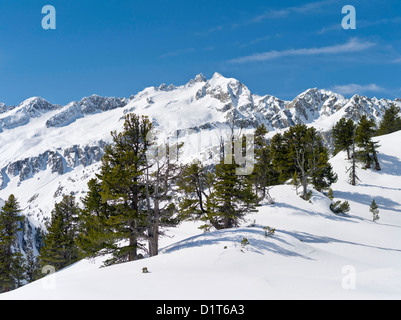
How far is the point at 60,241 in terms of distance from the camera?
1363 inches

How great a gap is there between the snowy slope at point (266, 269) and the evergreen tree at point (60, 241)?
20.9 m

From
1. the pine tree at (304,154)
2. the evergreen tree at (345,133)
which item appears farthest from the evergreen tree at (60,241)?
the evergreen tree at (345,133)

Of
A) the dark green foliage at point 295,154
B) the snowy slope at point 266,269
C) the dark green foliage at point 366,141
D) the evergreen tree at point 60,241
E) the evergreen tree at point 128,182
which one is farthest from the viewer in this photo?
the dark green foliage at point 366,141

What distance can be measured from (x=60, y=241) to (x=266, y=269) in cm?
3265

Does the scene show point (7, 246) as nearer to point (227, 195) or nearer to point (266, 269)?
point (227, 195)

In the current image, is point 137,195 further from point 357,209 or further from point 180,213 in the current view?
point 357,209

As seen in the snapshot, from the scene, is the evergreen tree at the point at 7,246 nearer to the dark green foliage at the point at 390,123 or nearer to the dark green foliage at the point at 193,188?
the dark green foliage at the point at 193,188

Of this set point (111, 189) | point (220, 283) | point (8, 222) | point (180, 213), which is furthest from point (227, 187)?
point (8, 222)

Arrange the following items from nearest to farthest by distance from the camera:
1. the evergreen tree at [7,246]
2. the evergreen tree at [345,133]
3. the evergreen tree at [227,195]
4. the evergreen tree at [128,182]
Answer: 1. the evergreen tree at [128,182]
2. the evergreen tree at [227,195]
3. the evergreen tree at [7,246]
4. the evergreen tree at [345,133]

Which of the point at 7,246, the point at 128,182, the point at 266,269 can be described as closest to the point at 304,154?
the point at 128,182

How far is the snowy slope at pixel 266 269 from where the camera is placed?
26.5 feet

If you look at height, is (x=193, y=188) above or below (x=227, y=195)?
above

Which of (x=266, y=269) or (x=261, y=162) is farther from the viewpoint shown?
(x=261, y=162)

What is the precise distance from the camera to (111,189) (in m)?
17.5
